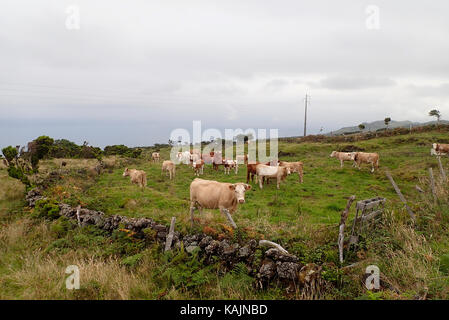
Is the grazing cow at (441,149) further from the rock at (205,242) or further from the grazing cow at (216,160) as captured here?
the rock at (205,242)

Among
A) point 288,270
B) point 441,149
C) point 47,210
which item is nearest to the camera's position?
point 288,270

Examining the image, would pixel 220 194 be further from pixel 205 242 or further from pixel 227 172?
pixel 227 172

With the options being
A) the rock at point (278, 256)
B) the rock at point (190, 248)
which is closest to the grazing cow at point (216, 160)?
the rock at point (190, 248)

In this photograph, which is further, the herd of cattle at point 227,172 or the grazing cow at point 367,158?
the grazing cow at point 367,158

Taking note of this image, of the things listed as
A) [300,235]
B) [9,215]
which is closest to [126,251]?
[300,235]

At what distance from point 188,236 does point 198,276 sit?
1.72 metres

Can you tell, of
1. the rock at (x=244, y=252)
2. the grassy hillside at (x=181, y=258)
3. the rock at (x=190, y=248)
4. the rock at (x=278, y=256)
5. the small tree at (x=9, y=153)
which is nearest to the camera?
the grassy hillside at (x=181, y=258)

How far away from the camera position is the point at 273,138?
56.9 metres

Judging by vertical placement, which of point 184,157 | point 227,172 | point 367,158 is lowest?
point 227,172

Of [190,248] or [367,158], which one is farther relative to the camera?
[367,158]

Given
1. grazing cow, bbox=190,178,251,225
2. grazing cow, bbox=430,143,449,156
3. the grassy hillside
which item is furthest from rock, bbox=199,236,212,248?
grazing cow, bbox=430,143,449,156

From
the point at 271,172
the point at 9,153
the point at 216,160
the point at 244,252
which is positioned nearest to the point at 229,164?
the point at 216,160
